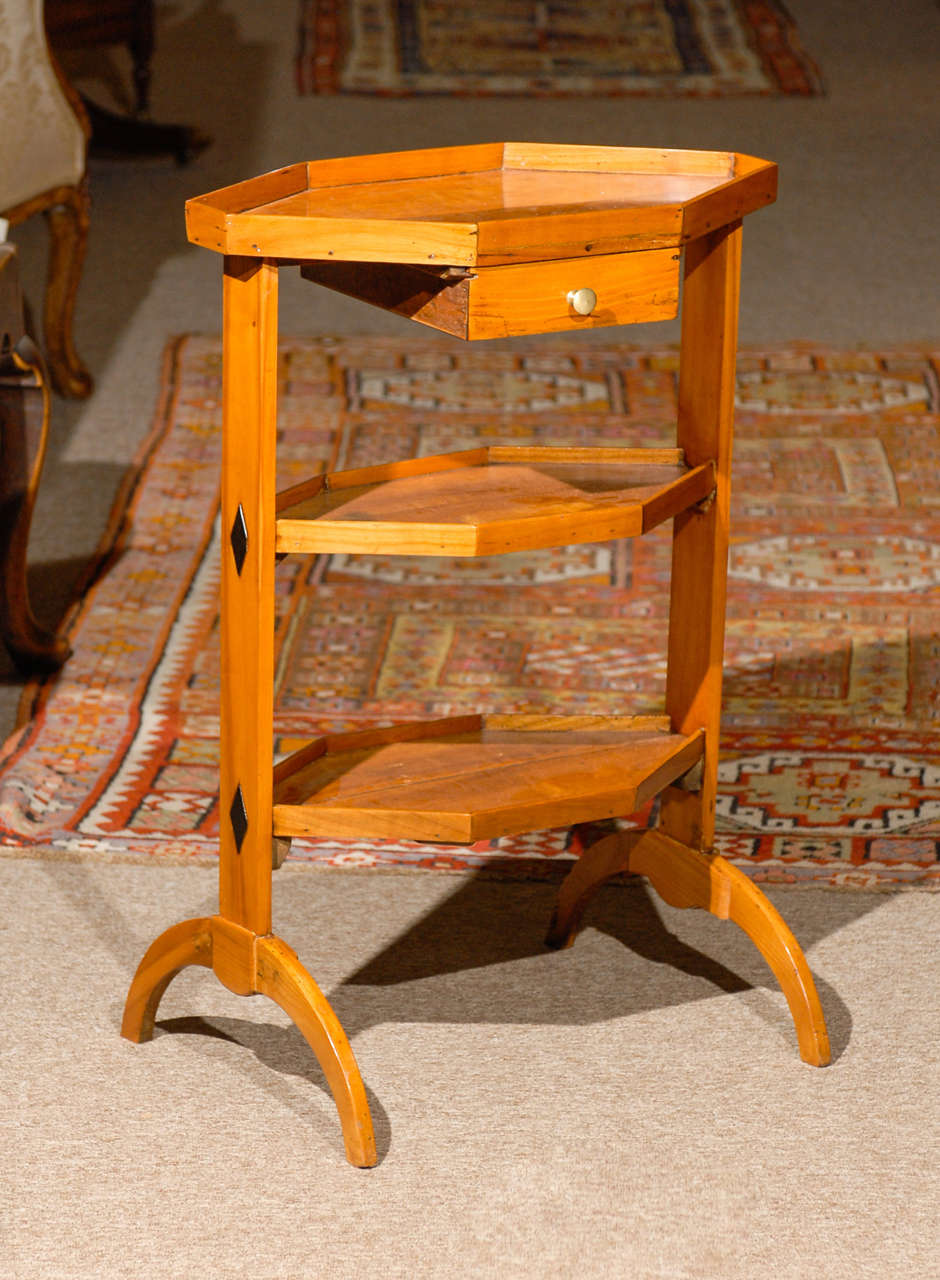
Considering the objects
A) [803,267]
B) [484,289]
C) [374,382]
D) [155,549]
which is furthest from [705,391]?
[803,267]

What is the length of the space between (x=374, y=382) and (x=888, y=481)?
53.6 inches

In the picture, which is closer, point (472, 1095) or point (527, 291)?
point (527, 291)

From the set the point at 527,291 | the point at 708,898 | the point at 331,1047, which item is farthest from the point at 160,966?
the point at 527,291

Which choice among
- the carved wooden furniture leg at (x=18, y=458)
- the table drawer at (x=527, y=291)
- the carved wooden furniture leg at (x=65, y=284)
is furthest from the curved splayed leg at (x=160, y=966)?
the carved wooden furniture leg at (x=65, y=284)

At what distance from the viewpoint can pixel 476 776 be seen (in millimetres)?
2055

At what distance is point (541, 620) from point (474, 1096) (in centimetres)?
151

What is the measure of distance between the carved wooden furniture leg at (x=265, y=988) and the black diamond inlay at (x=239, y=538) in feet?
1.41

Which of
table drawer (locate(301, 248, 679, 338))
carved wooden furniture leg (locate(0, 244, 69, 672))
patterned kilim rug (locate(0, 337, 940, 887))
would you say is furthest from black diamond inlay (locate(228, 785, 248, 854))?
carved wooden furniture leg (locate(0, 244, 69, 672))

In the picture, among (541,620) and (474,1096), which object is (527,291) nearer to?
(474,1096)

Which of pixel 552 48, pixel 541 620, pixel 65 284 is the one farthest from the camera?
pixel 552 48

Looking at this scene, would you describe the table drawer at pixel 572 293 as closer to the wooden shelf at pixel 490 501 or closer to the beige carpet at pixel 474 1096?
the wooden shelf at pixel 490 501

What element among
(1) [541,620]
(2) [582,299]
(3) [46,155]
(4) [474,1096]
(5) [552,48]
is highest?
(5) [552,48]

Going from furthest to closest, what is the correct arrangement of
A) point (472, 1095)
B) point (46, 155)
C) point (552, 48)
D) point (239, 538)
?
point (552, 48)
point (46, 155)
point (472, 1095)
point (239, 538)

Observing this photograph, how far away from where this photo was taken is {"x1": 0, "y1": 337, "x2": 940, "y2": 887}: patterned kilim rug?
9.02ft
